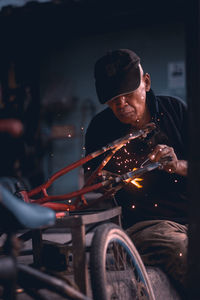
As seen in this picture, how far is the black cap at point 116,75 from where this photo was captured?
11.5 feet

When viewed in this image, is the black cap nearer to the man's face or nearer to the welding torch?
the man's face

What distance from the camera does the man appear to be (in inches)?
138

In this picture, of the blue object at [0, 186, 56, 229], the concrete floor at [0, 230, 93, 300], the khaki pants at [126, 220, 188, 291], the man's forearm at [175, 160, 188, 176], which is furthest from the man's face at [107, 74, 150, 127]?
the blue object at [0, 186, 56, 229]

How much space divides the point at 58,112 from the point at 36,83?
2.50ft

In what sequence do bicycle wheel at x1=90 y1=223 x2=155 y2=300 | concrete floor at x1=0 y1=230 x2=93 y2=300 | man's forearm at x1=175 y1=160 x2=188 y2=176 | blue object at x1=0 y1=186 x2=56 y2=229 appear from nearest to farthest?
1. blue object at x1=0 y1=186 x2=56 y2=229
2. bicycle wheel at x1=90 y1=223 x2=155 y2=300
3. concrete floor at x1=0 y1=230 x2=93 y2=300
4. man's forearm at x1=175 y1=160 x2=188 y2=176

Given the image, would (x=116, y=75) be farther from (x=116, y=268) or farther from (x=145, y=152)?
(x=116, y=268)

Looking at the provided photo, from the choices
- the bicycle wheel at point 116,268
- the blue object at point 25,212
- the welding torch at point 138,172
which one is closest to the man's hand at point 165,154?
the welding torch at point 138,172

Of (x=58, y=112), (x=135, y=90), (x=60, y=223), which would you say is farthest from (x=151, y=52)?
(x=60, y=223)

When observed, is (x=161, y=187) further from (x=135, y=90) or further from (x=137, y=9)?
(x=137, y=9)

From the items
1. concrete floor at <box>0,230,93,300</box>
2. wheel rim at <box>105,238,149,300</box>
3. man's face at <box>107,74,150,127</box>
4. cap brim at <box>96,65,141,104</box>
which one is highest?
cap brim at <box>96,65,141,104</box>

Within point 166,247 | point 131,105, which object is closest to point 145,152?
point 131,105

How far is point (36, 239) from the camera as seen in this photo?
348cm

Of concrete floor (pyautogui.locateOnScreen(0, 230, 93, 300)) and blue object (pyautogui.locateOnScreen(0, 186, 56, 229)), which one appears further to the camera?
concrete floor (pyautogui.locateOnScreen(0, 230, 93, 300))

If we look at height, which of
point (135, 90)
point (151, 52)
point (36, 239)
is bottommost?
point (36, 239)
